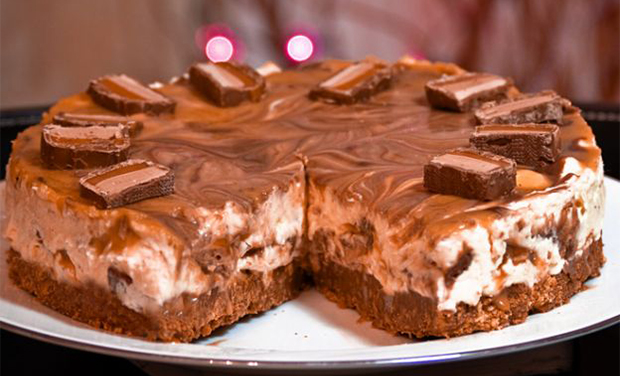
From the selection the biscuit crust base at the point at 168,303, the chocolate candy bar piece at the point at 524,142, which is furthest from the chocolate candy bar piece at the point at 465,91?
the biscuit crust base at the point at 168,303

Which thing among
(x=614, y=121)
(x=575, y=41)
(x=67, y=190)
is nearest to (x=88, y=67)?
(x=575, y=41)

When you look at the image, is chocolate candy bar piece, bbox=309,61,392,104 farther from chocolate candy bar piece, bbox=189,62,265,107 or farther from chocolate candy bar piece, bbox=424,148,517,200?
chocolate candy bar piece, bbox=424,148,517,200

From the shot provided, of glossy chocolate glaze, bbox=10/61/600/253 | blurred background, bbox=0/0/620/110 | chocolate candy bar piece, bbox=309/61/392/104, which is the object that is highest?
chocolate candy bar piece, bbox=309/61/392/104

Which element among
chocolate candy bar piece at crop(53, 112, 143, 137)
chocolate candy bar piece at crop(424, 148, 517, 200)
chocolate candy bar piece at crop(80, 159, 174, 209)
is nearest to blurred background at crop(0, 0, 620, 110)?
chocolate candy bar piece at crop(53, 112, 143, 137)

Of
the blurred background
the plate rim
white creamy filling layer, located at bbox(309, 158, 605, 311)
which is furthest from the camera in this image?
the blurred background

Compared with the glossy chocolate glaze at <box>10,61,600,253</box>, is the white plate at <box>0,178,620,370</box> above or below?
below

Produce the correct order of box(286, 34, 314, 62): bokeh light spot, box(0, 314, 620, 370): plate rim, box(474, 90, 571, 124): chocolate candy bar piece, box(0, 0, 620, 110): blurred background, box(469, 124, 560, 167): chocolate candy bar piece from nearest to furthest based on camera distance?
box(0, 314, 620, 370): plate rim → box(469, 124, 560, 167): chocolate candy bar piece → box(474, 90, 571, 124): chocolate candy bar piece → box(0, 0, 620, 110): blurred background → box(286, 34, 314, 62): bokeh light spot

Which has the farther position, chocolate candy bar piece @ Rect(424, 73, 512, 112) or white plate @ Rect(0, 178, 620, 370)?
chocolate candy bar piece @ Rect(424, 73, 512, 112)
